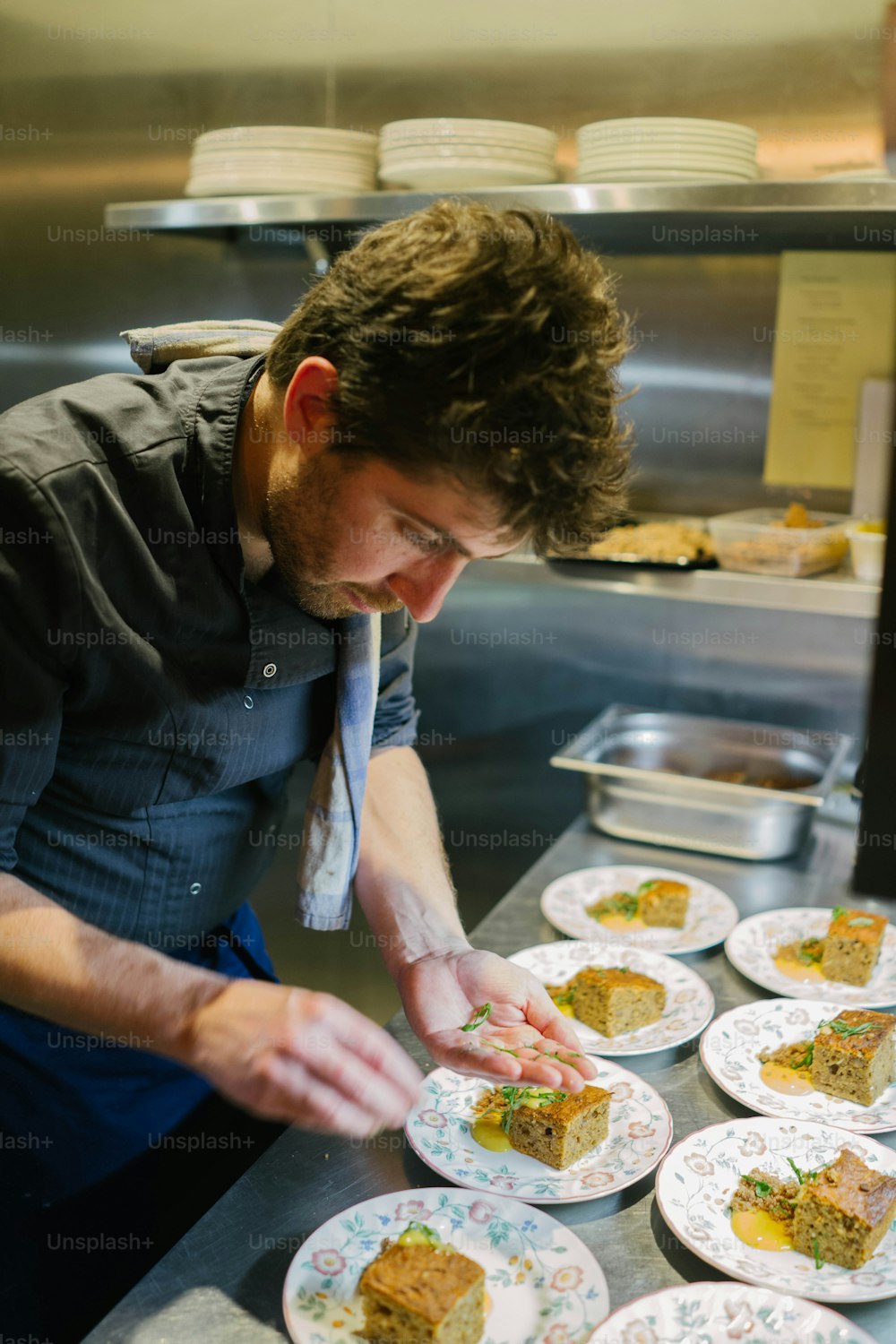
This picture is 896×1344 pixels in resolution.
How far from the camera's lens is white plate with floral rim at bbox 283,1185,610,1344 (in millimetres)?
978

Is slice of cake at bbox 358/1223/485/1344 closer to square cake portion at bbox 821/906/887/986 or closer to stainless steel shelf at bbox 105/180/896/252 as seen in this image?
square cake portion at bbox 821/906/887/986

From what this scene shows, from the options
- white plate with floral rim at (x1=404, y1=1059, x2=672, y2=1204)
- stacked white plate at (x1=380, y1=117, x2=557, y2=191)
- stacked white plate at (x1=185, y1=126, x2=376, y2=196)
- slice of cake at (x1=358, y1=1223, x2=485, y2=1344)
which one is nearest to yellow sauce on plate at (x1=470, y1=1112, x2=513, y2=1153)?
white plate with floral rim at (x1=404, y1=1059, x2=672, y2=1204)

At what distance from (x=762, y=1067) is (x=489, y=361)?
907mm

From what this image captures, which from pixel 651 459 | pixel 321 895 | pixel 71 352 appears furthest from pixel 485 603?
pixel 321 895

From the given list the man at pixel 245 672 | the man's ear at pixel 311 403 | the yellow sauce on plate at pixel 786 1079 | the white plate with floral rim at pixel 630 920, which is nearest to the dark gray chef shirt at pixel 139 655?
the man at pixel 245 672

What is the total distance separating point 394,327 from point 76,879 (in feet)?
2.36

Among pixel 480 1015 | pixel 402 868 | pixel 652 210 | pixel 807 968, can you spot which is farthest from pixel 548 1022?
pixel 652 210

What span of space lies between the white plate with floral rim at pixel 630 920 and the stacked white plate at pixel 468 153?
119 cm

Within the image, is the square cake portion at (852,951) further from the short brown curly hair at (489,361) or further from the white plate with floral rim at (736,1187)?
the short brown curly hair at (489,361)

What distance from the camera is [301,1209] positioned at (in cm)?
115

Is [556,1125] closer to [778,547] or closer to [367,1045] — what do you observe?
[367,1045]

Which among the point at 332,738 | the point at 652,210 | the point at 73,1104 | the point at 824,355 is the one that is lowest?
the point at 73,1104

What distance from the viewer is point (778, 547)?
1.97 m

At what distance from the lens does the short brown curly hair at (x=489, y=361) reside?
38.9 inches
